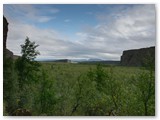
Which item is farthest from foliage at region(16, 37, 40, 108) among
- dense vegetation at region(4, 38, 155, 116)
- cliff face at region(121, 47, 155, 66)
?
cliff face at region(121, 47, 155, 66)

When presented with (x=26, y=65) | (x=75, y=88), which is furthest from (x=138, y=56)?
(x=26, y=65)

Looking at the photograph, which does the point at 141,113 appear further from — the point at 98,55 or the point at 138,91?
the point at 98,55

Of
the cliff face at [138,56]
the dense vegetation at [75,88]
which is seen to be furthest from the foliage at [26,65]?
the cliff face at [138,56]

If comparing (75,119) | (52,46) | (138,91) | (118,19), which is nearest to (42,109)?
(75,119)

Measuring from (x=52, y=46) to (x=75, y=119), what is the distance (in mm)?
1110

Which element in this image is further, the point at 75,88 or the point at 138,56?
the point at 75,88

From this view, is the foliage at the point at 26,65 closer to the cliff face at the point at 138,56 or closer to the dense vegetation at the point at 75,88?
the dense vegetation at the point at 75,88

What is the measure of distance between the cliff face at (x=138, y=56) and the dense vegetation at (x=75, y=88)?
87 millimetres

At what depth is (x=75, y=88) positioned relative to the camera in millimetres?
4953

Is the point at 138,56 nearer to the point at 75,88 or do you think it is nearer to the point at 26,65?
the point at 75,88

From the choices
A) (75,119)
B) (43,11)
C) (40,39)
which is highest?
(43,11)

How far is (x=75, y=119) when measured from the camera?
4.85 metres

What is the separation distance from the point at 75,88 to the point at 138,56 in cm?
103

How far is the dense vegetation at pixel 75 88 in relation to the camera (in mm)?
4828
